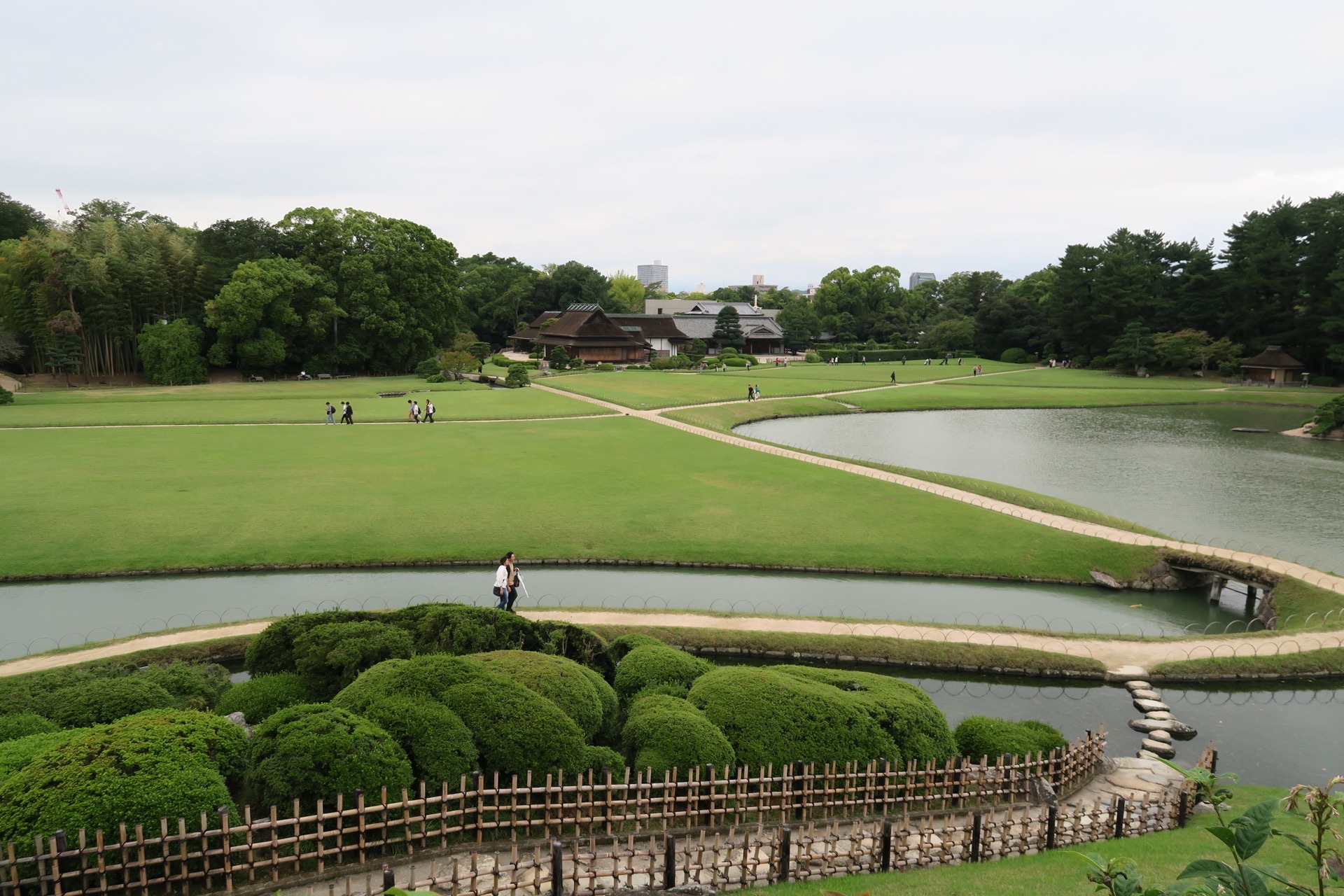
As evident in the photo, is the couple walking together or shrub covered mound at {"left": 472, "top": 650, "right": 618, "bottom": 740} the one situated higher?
shrub covered mound at {"left": 472, "top": 650, "right": 618, "bottom": 740}

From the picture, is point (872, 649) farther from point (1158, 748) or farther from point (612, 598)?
point (612, 598)

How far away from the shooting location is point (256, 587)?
54.5 ft

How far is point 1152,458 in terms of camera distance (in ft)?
101

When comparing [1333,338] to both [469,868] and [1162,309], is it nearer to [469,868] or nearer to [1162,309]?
[1162,309]

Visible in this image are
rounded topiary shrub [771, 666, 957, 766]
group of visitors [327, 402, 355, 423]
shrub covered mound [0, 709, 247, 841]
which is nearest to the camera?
shrub covered mound [0, 709, 247, 841]

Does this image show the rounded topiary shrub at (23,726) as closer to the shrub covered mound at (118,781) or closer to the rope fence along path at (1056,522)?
the shrub covered mound at (118,781)

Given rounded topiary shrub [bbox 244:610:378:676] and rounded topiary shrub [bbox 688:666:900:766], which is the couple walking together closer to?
rounded topiary shrub [bbox 244:610:378:676]

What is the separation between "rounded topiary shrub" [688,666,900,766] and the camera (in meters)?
8.10

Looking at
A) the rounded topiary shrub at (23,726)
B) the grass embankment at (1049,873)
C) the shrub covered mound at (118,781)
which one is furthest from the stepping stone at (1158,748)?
the rounded topiary shrub at (23,726)

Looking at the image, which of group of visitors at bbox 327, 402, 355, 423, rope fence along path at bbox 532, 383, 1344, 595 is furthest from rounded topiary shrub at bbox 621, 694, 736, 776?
group of visitors at bbox 327, 402, 355, 423

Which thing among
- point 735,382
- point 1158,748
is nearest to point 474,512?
point 1158,748

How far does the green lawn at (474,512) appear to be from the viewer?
17984 mm

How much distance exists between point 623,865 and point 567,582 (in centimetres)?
1016

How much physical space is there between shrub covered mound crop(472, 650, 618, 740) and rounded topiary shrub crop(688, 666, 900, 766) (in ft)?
3.26
